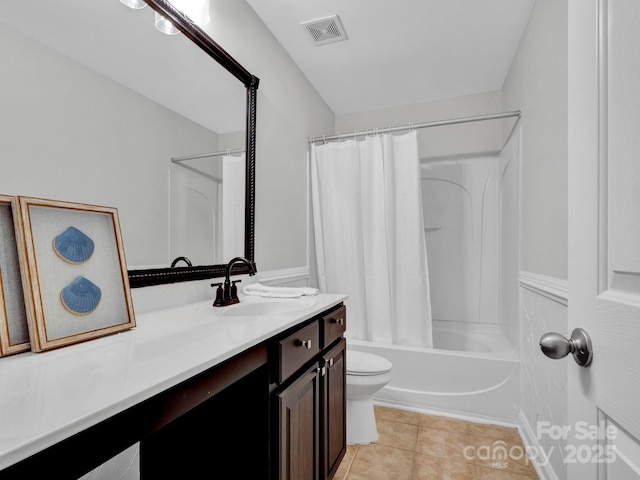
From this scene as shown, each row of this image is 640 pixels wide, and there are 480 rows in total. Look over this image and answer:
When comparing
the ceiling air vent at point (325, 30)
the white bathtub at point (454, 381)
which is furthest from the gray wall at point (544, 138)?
the ceiling air vent at point (325, 30)

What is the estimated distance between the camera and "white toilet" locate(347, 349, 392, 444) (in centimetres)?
177

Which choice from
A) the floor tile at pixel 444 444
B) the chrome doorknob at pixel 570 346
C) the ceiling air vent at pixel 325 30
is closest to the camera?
the chrome doorknob at pixel 570 346

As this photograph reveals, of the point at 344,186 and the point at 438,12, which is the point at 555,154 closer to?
the point at 438,12

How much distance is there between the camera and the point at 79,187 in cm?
102

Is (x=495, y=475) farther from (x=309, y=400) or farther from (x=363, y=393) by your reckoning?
(x=309, y=400)

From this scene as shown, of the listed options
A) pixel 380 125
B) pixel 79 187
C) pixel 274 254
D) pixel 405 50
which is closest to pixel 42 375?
pixel 79 187

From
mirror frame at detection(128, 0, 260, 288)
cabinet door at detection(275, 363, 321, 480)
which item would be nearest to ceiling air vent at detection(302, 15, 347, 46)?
mirror frame at detection(128, 0, 260, 288)

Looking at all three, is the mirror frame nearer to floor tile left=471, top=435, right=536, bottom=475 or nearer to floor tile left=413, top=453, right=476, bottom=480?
floor tile left=413, top=453, right=476, bottom=480

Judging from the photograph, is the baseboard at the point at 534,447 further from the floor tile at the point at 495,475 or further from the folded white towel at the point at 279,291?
the folded white towel at the point at 279,291

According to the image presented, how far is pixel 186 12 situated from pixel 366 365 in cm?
185

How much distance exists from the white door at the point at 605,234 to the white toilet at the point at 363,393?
1.19 meters

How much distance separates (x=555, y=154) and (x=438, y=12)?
1077mm

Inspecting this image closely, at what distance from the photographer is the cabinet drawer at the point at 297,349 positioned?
1017 mm

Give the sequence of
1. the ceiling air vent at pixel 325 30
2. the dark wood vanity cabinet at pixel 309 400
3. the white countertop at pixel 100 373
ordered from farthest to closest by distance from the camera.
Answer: the ceiling air vent at pixel 325 30
the dark wood vanity cabinet at pixel 309 400
the white countertop at pixel 100 373
